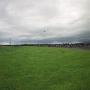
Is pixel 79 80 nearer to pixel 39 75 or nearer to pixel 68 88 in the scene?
pixel 68 88

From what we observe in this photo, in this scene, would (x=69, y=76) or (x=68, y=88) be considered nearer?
(x=68, y=88)

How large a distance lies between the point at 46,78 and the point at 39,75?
1952mm

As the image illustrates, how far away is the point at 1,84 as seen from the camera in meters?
21.3

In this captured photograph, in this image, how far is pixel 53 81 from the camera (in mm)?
22344

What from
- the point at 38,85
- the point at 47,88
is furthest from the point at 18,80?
the point at 47,88

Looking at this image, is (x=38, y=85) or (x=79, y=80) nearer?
(x=38, y=85)

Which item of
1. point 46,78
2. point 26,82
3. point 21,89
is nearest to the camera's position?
point 21,89

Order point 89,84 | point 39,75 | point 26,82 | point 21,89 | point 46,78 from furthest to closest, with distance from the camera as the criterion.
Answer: point 39,75
point 46,78
point 26,82
point 89,84
point 21,89

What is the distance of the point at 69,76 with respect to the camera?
2489 cm

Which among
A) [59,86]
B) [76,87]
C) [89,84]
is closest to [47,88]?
[59,86]

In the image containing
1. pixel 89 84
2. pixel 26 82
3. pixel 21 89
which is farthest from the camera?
pixel 26 82

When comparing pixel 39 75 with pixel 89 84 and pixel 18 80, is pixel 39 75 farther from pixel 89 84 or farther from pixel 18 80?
pixel 89 84

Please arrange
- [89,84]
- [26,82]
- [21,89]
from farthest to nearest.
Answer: [26,82]
[89,84]
[21,89]

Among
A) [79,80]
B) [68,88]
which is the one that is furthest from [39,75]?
[68,88]
